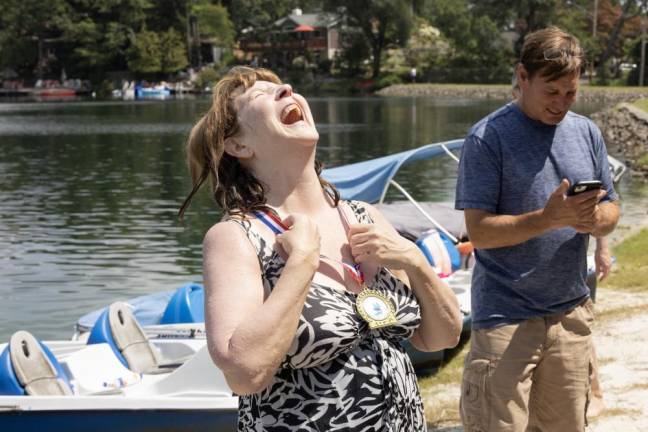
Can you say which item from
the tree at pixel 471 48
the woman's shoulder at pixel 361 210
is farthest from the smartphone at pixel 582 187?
the tree at pixel 471 48

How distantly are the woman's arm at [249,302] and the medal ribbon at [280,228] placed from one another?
0.25ft

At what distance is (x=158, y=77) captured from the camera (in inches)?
4063

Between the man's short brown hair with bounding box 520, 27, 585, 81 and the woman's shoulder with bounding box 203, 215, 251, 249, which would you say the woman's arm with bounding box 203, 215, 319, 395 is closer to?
the woman's shoulder with bounding box 203, 215, 251, 249

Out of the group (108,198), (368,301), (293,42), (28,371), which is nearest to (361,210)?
(368,301)

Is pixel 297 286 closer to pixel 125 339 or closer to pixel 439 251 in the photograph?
pixel 125 339

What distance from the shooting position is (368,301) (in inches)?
102

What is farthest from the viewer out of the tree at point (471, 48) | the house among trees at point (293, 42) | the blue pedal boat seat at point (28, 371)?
the house among trees at point (293, 42)

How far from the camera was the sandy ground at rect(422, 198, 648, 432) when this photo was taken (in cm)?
586

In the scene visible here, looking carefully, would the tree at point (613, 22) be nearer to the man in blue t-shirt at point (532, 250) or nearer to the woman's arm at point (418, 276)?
the man in blue t-shirt at point (532, 250)

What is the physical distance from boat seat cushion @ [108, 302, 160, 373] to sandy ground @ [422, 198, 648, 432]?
229 centimetres

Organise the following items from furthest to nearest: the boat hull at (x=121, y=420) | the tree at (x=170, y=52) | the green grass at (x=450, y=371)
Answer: the tree at (x=170, y=52) → the green grass at (x=450, y=371) → the boat hull at (x=121, y=420)

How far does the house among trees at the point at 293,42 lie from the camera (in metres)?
105

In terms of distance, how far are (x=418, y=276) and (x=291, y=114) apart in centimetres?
57

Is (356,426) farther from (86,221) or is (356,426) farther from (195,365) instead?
(86,221)
